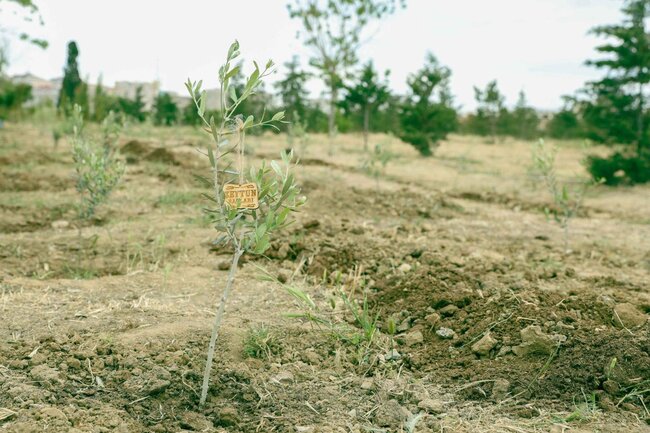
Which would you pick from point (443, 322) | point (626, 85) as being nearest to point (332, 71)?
point (626, 85)

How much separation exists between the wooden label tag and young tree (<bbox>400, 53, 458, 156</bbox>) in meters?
16.1

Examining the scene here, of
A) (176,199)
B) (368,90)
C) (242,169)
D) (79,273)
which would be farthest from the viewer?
(368,90)

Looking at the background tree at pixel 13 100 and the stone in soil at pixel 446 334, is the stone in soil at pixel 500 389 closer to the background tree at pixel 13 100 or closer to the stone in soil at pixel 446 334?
the stone in soil at pixel 446 334

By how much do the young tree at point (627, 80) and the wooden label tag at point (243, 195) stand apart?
12.3m

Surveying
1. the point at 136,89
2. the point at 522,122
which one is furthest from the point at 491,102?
the point at 136,89

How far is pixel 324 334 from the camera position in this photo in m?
3.15

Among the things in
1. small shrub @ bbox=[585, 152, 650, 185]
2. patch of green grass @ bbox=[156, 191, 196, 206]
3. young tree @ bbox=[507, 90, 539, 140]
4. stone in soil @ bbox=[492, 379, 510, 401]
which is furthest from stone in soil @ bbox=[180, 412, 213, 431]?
young tree @ bbox=[507, 90, 539, 140]

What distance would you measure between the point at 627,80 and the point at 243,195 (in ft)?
41.9

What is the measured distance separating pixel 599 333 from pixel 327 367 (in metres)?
1.31

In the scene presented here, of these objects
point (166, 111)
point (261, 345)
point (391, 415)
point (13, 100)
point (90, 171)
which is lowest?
point (391, 415)

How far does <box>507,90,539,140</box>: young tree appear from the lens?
32062 millimetres

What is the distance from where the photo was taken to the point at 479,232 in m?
6.59

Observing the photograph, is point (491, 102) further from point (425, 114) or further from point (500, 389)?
point (500, 389)

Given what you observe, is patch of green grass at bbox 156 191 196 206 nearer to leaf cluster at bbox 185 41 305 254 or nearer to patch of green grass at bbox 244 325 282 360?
patch of green grass at bbox 244 325 282 360
